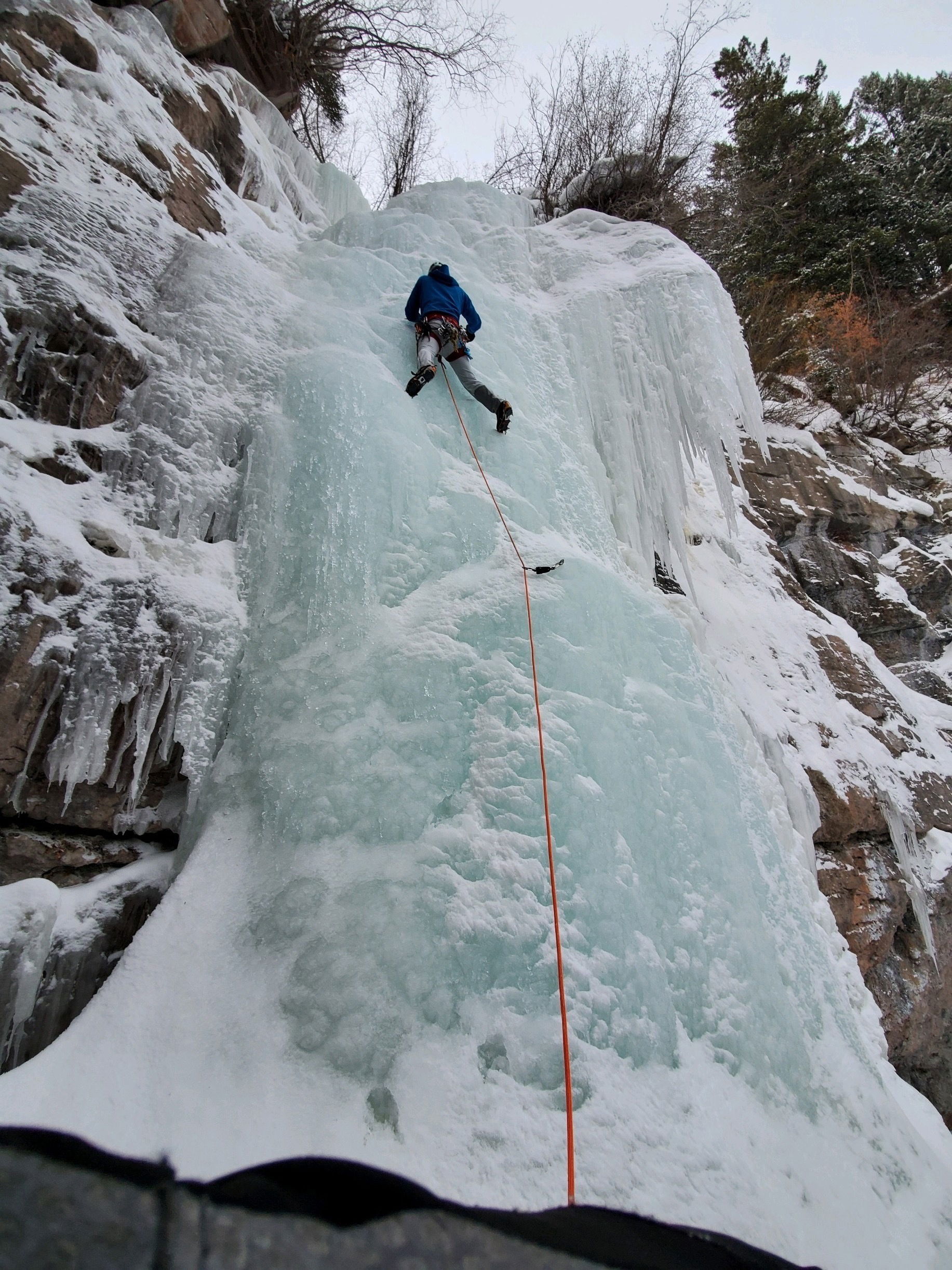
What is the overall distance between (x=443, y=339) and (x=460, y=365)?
6.0 inches

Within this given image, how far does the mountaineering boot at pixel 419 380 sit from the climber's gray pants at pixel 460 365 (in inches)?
1.6

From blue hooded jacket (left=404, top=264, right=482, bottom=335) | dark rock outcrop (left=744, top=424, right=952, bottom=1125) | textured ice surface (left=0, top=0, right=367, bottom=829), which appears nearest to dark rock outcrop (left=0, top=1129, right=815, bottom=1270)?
textured ice surface (left=0, top=0, right=367, bottom=829)

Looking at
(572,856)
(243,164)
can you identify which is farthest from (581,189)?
(572,856)

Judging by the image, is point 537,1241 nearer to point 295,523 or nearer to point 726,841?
point 726,841

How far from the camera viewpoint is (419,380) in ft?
9.17

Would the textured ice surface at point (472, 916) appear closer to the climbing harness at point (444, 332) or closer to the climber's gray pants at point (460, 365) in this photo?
the climber's gray pants at point (460, 365)

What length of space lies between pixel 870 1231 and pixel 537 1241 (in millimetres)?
1228

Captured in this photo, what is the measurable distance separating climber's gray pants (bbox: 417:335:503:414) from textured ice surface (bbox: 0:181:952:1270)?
15cm

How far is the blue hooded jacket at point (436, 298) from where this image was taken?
2.99 metres

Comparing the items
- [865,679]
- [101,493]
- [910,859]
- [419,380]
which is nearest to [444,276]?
[419,380]

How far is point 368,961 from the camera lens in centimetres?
137

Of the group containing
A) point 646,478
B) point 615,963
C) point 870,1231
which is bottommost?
point 870,1231

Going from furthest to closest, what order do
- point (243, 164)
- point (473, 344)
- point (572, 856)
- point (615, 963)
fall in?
point (243, 164)
point (473, 344)
point (572, 856)
point (615, 963)

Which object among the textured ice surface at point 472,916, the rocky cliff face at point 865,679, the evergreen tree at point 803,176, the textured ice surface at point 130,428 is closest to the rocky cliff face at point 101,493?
the textured ice surface at point 130,428
